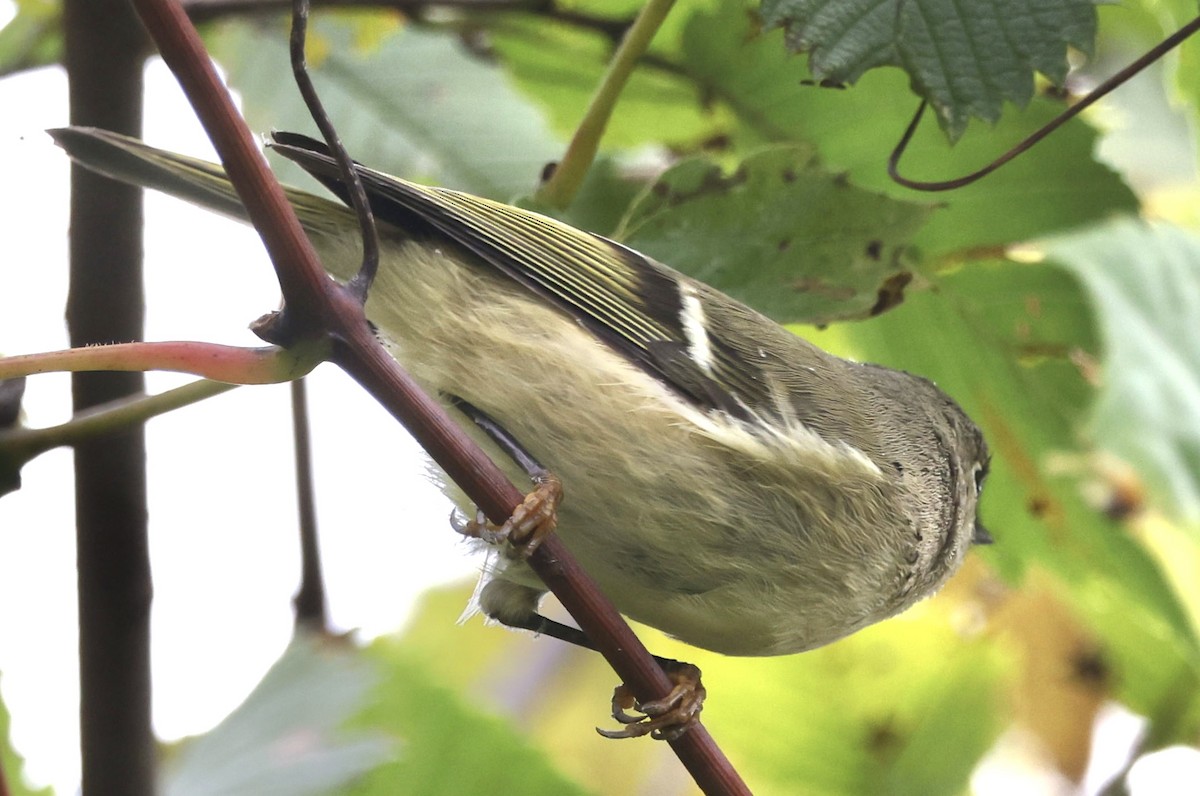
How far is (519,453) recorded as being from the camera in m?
1.59

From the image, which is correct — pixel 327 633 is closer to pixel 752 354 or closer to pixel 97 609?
pixel 97 609

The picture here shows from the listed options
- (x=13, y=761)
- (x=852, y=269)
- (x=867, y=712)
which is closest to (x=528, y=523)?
(x=852, y=269)

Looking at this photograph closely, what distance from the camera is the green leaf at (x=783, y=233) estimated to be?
5.17 ft

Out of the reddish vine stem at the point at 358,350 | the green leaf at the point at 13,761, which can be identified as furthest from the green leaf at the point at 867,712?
the green leaf at the point at 13,761

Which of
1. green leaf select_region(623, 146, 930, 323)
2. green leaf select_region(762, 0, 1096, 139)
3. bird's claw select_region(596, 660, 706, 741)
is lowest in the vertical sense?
bird's claw select_region(596, 660, 706, 741)

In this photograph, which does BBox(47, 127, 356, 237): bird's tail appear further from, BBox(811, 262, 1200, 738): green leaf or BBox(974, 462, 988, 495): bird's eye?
BBox(974, 462, 988, 495): bird's eye

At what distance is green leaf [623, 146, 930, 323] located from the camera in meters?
1.58

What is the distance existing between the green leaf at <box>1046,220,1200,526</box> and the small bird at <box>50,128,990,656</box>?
42 centimetres

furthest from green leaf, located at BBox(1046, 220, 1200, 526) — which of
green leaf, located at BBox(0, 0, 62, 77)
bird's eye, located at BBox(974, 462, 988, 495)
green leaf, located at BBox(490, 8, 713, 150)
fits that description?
green leaf, located at BBox(0, 0, 62, 77)

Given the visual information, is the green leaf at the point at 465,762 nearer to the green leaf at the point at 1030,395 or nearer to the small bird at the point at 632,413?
the small bird at the point at 632,413

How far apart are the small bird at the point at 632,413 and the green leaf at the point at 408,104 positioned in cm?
43

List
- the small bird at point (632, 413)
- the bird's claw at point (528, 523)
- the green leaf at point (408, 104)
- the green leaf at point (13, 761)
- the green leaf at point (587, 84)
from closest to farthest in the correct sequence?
the bird's claw at point (528, 523) → the small bird at point (632, 413) → the green leaf at point (13, 761) → the green leaf at point (587, 84) → the green leaf at point (408, 104)

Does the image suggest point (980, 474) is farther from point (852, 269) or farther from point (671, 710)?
point (671, 710)

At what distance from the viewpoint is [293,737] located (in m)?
1.86
